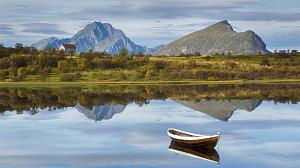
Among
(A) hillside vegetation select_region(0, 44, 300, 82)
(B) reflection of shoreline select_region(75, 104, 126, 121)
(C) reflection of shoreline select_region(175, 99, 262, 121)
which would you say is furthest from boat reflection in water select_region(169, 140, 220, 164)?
(A) hillside vegetation select_region(0, 44, 300, 82)

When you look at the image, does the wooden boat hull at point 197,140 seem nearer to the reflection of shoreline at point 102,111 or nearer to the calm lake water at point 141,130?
the calm lake water at point 141,130

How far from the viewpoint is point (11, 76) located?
14125cm

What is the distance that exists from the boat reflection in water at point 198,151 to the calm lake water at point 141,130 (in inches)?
12.4

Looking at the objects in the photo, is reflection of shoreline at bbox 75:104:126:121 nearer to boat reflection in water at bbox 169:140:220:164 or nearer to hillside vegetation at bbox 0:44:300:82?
boat reflection in water at bbox 169:140:220:164

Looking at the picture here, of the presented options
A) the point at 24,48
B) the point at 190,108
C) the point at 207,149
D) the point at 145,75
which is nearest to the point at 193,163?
the point at 207,149

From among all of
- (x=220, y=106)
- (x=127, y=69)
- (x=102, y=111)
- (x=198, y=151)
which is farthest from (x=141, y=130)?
(x=127, y=69)

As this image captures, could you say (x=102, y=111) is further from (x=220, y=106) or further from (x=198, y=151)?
(x=198, y=151)

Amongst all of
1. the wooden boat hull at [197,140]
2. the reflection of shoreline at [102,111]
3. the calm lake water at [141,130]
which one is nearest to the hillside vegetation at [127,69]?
the calm lake water at [141,130]

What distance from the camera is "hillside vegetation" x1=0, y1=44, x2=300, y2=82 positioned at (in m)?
136

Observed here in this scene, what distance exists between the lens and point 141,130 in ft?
146

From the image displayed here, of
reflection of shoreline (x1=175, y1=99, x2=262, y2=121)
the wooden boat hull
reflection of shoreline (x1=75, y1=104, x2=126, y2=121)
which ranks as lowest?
reflection of shoreline (x1=75, y1=104, x2=126, y2=121)

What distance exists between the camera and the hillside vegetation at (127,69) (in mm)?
135750

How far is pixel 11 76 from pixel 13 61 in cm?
1007

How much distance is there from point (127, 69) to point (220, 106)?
82158 millimetres
